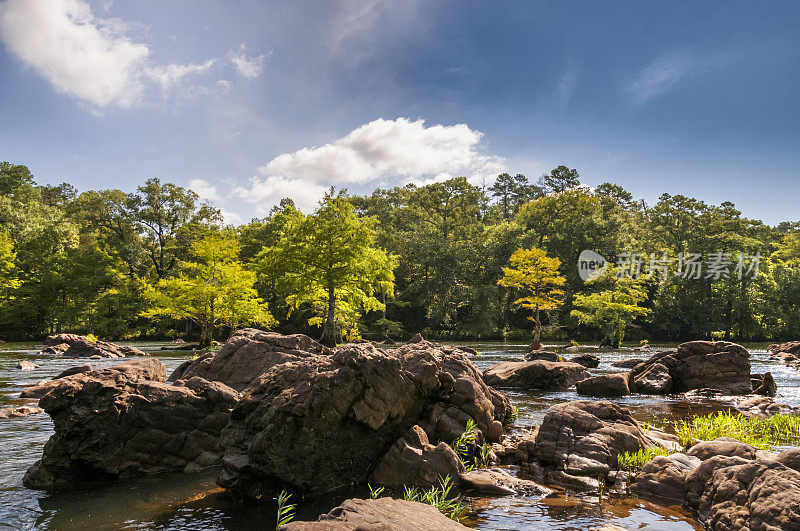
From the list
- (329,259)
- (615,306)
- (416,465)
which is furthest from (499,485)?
(615,306)

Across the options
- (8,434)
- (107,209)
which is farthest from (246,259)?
(8,434)

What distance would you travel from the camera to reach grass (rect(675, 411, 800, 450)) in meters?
9.58

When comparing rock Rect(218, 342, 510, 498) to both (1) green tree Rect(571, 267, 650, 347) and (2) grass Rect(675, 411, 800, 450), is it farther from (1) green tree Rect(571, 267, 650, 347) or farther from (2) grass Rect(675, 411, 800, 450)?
(1) green tree Rect(571, 267, 650, 347)

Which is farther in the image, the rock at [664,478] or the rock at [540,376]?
the rock at [540,376]

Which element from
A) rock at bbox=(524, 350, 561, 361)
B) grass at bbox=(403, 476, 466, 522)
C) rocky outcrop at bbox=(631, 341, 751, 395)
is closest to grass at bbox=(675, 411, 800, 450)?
grass at bbox=(403, 476, 466, 522)

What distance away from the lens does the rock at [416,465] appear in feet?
23.9

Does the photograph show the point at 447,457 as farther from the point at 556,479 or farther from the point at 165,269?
the point at 165,269

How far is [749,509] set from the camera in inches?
203

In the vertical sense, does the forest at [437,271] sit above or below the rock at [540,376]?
above

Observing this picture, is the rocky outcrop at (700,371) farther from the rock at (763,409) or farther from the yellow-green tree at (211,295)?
the yellow-green tree at (211,295)

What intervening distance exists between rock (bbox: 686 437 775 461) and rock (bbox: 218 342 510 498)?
12.2 feet

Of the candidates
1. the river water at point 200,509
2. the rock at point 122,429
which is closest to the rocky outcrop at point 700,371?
the river water at point 200,509

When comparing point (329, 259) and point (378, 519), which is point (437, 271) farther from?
point (378, 519)

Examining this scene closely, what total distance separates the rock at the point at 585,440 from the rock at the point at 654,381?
9.42m
